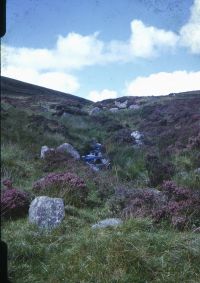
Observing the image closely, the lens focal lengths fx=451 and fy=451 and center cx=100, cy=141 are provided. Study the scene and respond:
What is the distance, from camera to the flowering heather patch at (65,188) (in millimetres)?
8766

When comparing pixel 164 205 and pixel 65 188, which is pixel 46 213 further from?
pixel 164 205

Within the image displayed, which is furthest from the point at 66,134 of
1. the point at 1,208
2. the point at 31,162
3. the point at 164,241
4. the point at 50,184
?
the point at 164,241

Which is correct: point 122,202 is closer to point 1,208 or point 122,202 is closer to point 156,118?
point 1,208

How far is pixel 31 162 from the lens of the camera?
1261 centimetres

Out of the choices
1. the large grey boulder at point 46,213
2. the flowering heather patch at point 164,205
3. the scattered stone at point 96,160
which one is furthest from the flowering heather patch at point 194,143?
Answer: the large grey boulder at point 46,213

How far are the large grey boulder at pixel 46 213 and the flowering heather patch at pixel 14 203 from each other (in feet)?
1.30

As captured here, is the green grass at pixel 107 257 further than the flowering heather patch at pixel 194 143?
No

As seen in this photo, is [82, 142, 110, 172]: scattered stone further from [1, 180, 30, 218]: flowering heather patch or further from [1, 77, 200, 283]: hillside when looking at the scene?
[1, 180, 30, 218]: flowering heather patch

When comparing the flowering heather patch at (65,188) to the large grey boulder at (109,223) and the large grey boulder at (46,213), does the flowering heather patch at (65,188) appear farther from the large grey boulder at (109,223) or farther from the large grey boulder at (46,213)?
the large grey boulder at (109,223)

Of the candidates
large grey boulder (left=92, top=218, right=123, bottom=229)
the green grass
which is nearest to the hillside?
the green grass

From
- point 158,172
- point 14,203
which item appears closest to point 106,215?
point 14,203

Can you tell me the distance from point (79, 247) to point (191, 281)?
1.42 meters

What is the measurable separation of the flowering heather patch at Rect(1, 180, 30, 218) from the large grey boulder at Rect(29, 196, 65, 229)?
15.6 inches

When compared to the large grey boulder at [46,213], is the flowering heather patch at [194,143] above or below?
above
